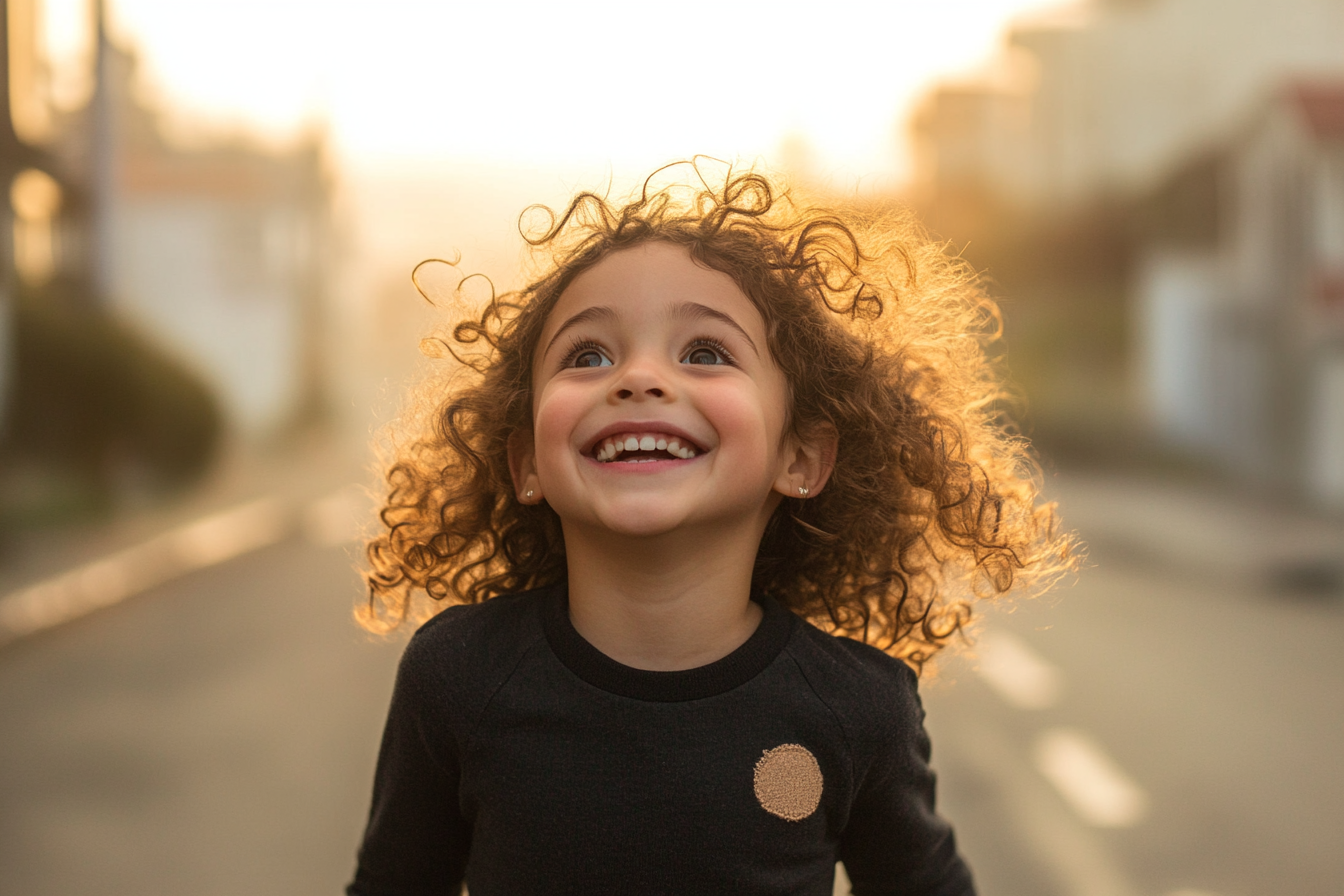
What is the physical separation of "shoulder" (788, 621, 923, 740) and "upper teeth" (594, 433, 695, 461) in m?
0.33

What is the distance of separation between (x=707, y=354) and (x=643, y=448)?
0.63ft

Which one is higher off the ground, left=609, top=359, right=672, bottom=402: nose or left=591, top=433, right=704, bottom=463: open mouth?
left=609, top=359, right=672, bottom=402: nose

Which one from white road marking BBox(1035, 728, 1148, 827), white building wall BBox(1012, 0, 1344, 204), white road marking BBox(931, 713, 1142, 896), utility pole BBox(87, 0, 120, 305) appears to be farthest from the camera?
white building wall BBox(1012, 0, 1344, 204)

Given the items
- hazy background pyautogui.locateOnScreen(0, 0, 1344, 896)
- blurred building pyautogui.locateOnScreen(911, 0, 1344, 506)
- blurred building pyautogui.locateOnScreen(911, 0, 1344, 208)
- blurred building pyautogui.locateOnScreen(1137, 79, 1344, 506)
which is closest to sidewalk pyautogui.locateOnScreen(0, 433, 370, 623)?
hazy background pyautogui.locateOnScreen(0, 0, 1344, 896)

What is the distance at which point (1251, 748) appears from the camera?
6.12 metres

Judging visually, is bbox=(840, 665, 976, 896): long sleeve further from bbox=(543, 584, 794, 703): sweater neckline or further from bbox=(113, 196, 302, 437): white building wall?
bbox=(113, 196, 302, 437): white building wall

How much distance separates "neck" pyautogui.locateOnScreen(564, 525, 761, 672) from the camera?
1.75 m

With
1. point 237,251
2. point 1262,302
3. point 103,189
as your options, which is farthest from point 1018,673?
point 237,251

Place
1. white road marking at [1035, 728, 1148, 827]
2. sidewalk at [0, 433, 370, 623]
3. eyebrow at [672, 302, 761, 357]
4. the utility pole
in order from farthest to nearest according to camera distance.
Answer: the utility pole
sidewalk at [0, 433, 370, 623]
white road marking at [1035, 728, 1148, 827]
eyebrow at [672, 302, 761, 357]

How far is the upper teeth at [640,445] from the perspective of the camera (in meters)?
1.69

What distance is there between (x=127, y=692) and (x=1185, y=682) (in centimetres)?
615

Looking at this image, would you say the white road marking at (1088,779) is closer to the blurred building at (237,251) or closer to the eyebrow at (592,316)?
the eyebrow at (592,316)

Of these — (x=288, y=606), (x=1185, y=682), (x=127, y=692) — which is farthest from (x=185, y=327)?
(x=1185, y=682)

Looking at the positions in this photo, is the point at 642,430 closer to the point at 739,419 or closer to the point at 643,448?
the point at 643,448
